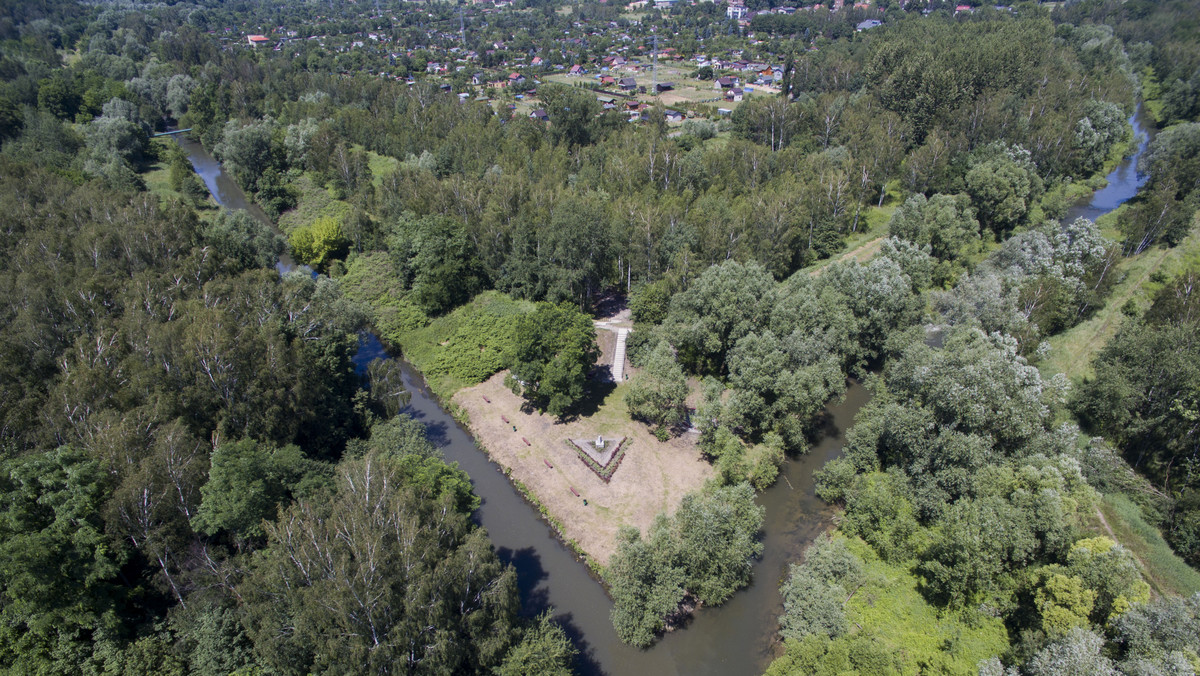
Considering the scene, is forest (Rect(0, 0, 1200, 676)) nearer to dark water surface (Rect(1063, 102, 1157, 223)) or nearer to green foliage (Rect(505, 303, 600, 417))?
green foliage (Rect(505, 303, 600, 417))

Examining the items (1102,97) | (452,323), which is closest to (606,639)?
(452,323)

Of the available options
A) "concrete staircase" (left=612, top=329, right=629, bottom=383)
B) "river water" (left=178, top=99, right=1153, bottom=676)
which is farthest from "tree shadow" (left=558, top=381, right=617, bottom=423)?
"river water" (left=178, top=99, right=1153, bottom=676)

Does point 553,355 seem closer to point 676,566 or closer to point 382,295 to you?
point 676,566

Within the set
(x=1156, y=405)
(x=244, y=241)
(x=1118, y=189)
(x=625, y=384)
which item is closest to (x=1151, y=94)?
(x=1118, y=189)

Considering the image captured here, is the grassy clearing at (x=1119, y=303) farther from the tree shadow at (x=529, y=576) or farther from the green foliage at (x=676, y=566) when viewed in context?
the tree shadow at (x=529, y=576)

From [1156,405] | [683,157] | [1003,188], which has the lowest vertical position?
[1156,405]

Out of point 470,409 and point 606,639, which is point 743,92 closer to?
point 470,409

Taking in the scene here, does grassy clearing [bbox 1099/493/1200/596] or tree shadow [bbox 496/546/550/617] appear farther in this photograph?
tree shadow [bbox 496/546/550/617]
